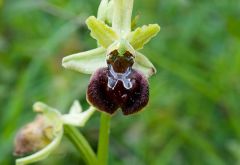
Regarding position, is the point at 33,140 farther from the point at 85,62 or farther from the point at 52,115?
the point at 85,62

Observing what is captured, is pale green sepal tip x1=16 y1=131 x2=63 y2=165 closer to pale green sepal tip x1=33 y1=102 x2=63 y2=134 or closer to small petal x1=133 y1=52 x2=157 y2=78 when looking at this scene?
pale green sepal tip x1=33 y1=102 x2=63 y2=134

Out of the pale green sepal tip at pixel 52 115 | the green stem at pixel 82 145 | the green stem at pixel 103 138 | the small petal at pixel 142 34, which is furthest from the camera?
the pale green sepal tip at pixel 52 115

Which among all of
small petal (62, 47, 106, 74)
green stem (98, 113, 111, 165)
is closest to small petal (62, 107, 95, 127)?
green stem (98, 113, 111, 165)

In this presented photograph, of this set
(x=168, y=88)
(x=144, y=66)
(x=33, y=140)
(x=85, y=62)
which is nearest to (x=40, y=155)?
(x=33, y=140)

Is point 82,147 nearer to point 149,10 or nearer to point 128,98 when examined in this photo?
point 128,98

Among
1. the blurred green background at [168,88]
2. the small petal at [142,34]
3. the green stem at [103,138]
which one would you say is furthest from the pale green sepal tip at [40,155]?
the blurred green background at [168,88]

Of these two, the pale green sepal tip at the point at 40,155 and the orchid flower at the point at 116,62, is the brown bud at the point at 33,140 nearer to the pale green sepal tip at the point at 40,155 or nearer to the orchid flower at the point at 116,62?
the pale green sepal tip at the point at 40,155
